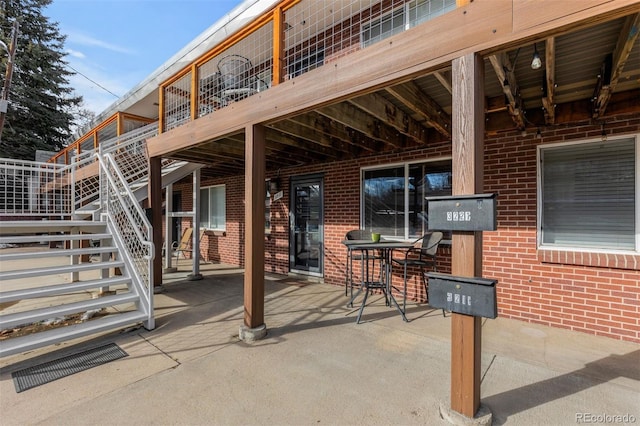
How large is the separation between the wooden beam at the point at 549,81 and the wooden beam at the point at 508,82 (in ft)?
0.68

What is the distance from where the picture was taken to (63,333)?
2.89m

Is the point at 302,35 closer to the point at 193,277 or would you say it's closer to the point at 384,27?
the point at 384,27

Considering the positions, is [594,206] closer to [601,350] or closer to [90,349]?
[601,350]

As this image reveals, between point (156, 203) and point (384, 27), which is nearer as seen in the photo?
point (384, 27)

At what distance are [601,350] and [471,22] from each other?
312cm

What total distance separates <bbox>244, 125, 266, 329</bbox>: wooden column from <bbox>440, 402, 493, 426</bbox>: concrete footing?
1.91 m

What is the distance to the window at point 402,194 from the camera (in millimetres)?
4367

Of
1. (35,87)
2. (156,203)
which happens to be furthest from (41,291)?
(35,87)

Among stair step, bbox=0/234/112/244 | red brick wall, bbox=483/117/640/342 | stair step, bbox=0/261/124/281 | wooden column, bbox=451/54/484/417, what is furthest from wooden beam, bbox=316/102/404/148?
stair step, bbox=0/234/112/244

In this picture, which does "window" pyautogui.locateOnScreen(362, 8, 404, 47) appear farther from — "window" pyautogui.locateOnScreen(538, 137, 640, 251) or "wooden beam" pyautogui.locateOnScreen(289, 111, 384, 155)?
"window" pyautogui.locateOnScreen(538, 137, 640, 251)

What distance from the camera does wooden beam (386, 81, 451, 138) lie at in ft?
8.85

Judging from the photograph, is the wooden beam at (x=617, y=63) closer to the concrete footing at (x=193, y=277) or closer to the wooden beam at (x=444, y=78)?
the wooden beam at (x=444, y=78)

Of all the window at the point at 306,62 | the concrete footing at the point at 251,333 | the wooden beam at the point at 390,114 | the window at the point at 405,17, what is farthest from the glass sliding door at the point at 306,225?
the concrete footing at the point at 251,333

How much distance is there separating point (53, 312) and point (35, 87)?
17600mm
